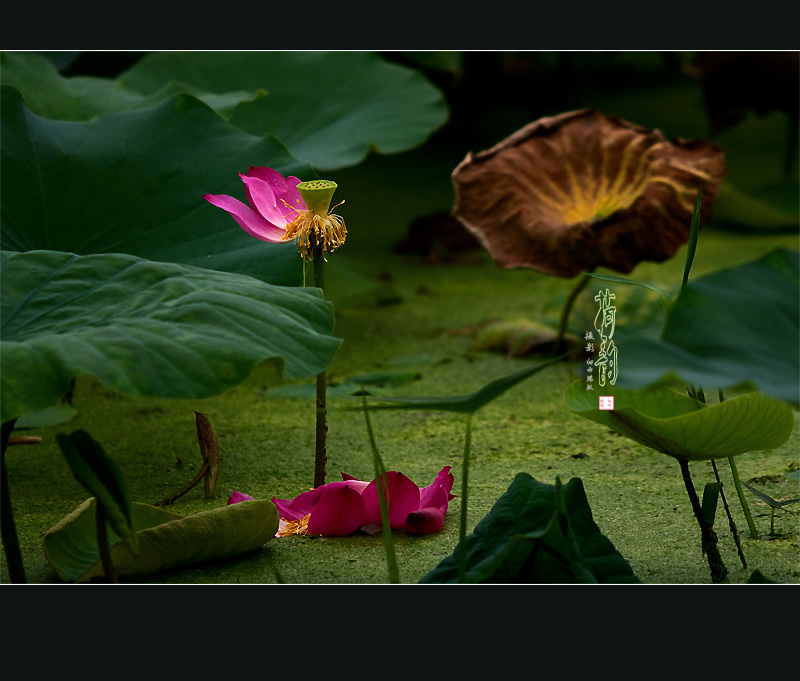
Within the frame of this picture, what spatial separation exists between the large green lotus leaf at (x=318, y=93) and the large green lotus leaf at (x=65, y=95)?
0.17 m

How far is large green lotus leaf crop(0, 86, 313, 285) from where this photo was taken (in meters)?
1.17

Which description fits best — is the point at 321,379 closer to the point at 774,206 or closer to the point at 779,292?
the point at 779,292

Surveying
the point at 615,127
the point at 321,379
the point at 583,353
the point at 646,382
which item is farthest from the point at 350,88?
the point at 646,382

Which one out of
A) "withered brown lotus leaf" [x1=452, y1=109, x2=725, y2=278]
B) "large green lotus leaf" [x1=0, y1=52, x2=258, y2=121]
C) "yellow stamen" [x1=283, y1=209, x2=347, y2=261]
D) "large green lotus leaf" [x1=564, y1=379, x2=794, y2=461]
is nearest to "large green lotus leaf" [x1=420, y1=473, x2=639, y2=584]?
"large green lotus leaf" [x1=564, y1=379, x2=794, y2=461]

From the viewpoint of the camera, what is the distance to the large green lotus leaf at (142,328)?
2.33 ft

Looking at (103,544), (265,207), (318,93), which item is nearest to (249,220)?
(265,207)

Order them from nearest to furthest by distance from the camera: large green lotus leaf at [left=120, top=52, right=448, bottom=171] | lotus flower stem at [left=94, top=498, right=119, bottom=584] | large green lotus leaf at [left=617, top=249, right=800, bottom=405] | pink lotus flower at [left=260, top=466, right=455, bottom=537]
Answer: large green lotus leaf at [left=617, top=249, right=800, bottom=405]
lotus flower stem at [left=94, top=498, right=119, bottom=584]
pink lotus flower at [left=260, top=466, right=455, bottom=537]
large green lotus leaf at [left=120, top=52, right=448, bottom=171]

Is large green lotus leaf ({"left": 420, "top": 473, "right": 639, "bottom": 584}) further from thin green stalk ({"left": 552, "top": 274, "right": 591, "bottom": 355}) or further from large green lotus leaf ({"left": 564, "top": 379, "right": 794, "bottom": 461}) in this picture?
thin green stalk ({"left": 552, "top": 274, "right": 591, "bottom": 355})

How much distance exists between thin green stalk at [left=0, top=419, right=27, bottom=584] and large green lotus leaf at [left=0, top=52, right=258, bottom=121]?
3.06 feet

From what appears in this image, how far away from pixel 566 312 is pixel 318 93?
0.76 metres

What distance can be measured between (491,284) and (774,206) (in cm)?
96

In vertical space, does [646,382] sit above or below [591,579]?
above

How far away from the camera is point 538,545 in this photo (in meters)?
0.80

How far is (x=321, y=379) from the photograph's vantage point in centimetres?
104
